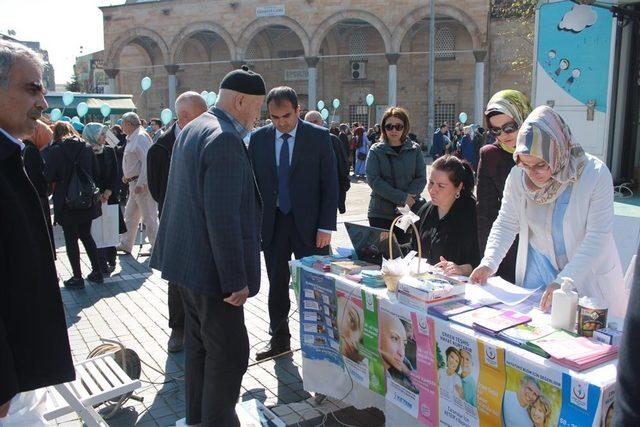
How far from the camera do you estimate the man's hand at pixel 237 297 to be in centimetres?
291

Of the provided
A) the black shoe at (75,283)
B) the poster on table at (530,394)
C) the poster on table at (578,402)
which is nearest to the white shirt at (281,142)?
the poster on table at (530,394)

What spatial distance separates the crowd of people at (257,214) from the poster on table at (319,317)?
1.79 ft

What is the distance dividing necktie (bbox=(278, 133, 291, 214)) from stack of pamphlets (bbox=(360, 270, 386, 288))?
138 centimetres

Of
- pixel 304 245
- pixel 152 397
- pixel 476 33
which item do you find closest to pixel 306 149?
pixel 304 245

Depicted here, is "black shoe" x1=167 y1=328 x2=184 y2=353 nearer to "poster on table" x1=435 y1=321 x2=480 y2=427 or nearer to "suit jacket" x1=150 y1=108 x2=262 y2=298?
"suit jacket" x1=150 y1=108 x2=262 y2=298

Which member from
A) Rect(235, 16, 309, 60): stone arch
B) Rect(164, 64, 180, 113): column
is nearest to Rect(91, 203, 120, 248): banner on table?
Rect(235, 16, 309, 60): stone arch

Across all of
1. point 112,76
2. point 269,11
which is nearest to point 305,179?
point 269,11

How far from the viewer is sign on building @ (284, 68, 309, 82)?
34.9 meters

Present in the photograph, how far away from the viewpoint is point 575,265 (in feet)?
8.87

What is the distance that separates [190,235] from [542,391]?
1.84 meters

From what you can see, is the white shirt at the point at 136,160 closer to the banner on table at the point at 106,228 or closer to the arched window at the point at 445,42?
the banner on table at the point at 106,228

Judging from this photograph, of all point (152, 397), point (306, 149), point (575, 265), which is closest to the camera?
point (575, 265)

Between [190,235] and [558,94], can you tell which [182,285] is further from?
[558,94]

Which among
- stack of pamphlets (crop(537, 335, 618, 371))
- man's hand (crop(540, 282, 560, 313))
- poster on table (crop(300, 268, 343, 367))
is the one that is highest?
man's hand (crop(540, 282, 560, 313))
